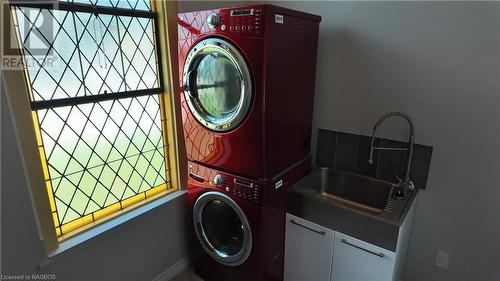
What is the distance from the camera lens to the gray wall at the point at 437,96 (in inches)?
58.6

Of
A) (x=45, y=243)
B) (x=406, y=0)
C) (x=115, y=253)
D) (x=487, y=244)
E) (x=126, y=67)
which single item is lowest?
(x=115, y=253)

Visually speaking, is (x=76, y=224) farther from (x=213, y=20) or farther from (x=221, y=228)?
(x=213, y=20)

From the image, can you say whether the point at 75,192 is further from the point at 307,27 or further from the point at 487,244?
the point at 487,244

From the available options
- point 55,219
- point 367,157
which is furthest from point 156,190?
point 367,157

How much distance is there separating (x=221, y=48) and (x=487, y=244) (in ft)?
5.97

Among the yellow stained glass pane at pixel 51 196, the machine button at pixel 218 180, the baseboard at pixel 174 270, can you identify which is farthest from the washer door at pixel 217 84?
the baseboard at pixel 174 270

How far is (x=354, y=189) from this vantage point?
1967mm

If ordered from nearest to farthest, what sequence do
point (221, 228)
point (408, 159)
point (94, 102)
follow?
point (94, 102) → point (408, 159) → point (221, 228)

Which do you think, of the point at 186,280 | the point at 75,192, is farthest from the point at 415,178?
the point at 75,192

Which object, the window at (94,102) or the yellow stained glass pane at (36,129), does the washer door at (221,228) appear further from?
the yellow stained glass pane at (36,129)

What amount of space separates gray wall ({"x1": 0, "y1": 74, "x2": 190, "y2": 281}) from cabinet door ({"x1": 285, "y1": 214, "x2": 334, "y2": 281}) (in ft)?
2.62

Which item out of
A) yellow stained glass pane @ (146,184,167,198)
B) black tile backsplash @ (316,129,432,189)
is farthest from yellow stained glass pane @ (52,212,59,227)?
black tile backsplash @ (316,129,432,189)

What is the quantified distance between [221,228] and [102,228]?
2.37 ft

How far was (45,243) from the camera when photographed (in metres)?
1.43
